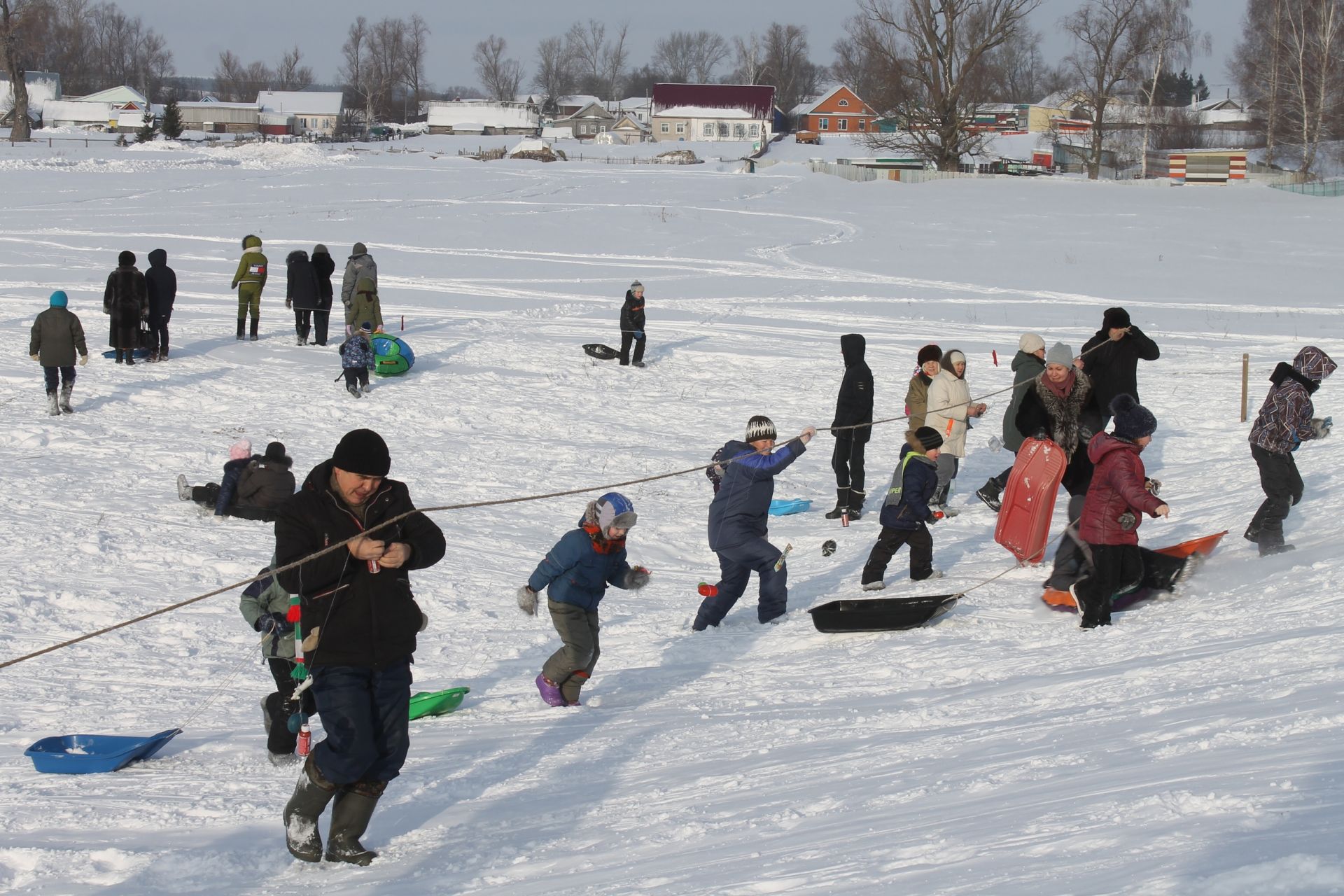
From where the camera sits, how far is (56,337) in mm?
13406

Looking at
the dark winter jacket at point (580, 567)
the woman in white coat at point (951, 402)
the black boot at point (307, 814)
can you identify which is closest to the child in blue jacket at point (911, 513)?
the woman in white coat at point (951, 402)

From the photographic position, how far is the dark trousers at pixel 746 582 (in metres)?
8.48

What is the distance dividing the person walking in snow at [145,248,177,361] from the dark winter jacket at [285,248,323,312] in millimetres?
1810

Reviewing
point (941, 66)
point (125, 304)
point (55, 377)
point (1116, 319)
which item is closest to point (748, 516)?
point (1116, 319)

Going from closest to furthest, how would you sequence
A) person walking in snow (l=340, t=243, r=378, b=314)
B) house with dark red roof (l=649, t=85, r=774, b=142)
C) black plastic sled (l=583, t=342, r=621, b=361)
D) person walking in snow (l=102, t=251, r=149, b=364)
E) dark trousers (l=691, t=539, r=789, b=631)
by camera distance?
dark trousers (l=691, t=539, r=789, b=631)
person walking in snow (l=102, t=251, r=149, b=364)
person walking in snow (l=340, t=243, r=378, b=314)
black plastic sled (l=583, t=342, r=621, b=361)
house with dark red roof (l=649, t=85, r=774, b=142)

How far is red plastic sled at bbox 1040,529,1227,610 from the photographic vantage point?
26.8 feet

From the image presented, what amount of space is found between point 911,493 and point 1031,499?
0.86 metres

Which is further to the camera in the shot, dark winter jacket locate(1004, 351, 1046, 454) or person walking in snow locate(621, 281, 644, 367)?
person walking in snow locate(621, 281, 644, 367)

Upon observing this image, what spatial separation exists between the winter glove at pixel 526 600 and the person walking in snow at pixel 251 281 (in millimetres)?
12310

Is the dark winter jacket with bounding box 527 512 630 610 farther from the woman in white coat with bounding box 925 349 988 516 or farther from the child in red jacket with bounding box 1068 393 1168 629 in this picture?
the woman in white coat with bounding box 925 349 988 516

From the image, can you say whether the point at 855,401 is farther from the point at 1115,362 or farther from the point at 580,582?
the point at 580,582

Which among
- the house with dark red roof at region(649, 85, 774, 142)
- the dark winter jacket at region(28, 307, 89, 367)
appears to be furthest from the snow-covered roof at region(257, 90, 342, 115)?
the dark winter jacket at region(28, 307, 89, 367)

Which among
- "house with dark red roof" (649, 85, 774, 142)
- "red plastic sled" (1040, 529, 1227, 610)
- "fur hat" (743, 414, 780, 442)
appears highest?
"house with dark red roof" (649, 85, 774, 142)

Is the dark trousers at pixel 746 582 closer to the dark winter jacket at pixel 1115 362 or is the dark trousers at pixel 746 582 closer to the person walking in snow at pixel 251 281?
the dark winter jacket at pixel 1115 362
